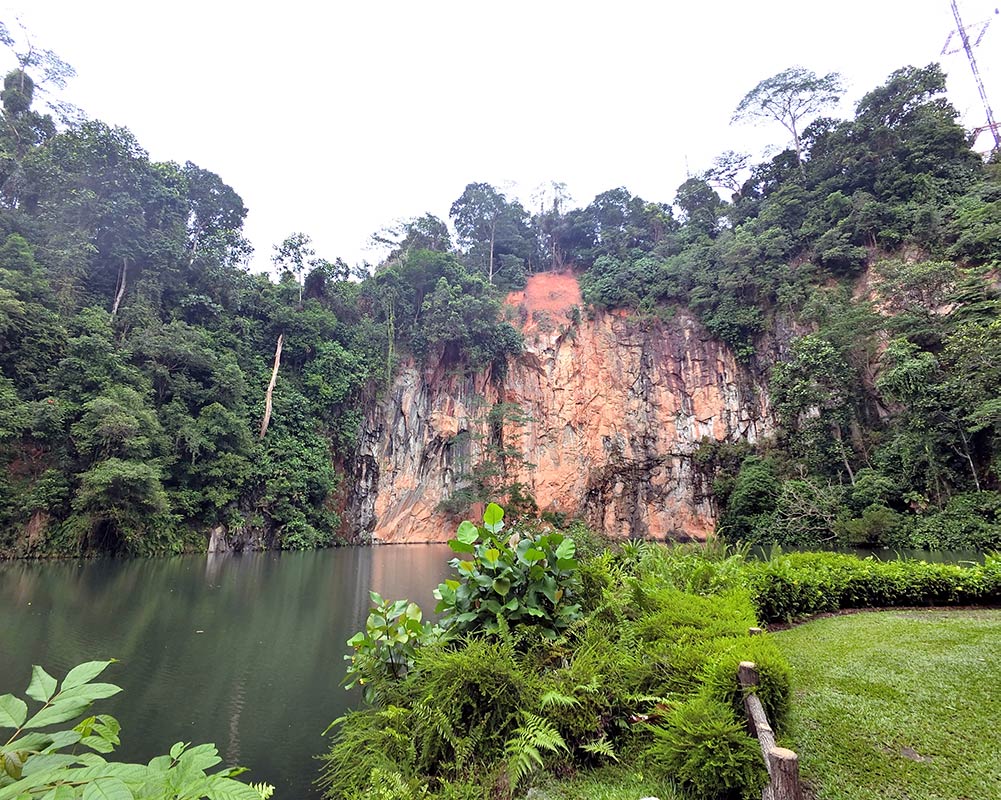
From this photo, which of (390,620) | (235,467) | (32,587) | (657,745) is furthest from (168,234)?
(657,745)

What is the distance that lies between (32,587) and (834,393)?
64.1 feet

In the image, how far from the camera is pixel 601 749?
7.26ft

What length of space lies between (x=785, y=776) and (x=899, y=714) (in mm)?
1473

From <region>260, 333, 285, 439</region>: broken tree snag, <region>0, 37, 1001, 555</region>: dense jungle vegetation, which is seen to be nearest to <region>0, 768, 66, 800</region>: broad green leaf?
<region>0, 37, 1001, 555</region>: dense jungle vegetation

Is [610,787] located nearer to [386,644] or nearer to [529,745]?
[529,745]

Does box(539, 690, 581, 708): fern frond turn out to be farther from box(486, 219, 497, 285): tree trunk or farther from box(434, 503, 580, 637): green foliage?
box(486, 219, 497, 285): tree trunk

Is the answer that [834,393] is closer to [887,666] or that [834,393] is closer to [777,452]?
[777,452]

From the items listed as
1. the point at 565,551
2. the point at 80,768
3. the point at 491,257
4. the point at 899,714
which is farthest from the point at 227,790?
the point at 491,257

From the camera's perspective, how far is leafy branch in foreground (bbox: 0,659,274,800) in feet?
2.09

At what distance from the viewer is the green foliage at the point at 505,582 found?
8.80 feet

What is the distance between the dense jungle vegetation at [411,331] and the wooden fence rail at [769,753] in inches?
497

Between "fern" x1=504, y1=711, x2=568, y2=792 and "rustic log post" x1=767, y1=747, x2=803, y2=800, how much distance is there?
80cm

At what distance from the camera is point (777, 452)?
1706cm

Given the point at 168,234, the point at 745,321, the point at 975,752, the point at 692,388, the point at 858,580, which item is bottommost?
the point at 975,752
